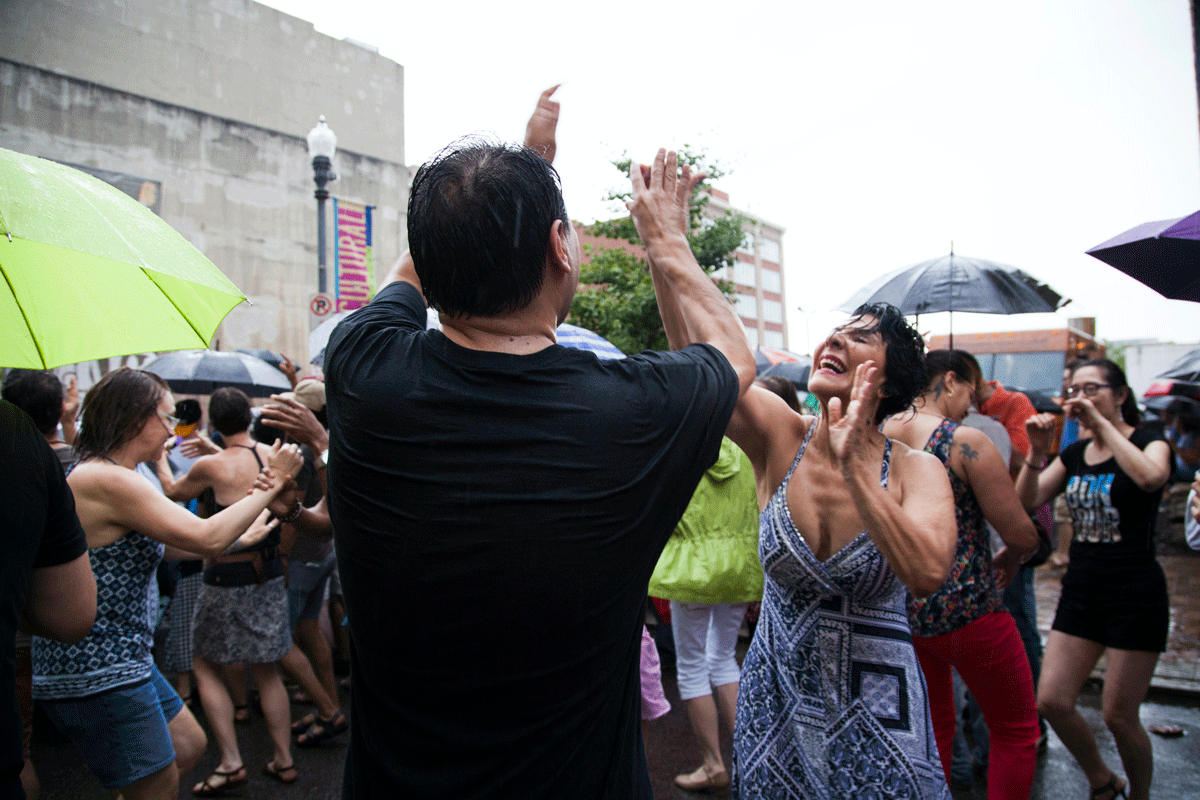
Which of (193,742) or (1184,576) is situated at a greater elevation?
(193,742)

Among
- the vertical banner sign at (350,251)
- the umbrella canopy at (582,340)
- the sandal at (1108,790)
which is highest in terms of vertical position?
the vertical banner sign at (350,251)

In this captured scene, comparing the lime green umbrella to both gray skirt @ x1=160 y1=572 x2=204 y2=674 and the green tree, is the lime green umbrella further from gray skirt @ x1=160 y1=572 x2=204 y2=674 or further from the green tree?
the green tree

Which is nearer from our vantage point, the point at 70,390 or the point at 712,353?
the point at 712,353

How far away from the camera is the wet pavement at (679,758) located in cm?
419

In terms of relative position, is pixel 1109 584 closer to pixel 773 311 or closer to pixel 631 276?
pixel 631 276

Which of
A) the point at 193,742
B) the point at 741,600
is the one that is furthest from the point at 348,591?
the point at 741,600

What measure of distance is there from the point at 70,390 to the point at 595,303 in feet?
51.6

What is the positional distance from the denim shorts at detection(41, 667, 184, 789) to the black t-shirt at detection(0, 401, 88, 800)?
119 cm

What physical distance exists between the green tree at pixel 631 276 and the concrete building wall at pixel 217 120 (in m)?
6.74

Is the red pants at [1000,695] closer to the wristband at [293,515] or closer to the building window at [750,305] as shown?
the wristband at [293,515]

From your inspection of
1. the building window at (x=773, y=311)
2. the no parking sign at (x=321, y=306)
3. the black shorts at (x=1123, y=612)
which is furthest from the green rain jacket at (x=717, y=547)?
the building window at (x=773, y=311)

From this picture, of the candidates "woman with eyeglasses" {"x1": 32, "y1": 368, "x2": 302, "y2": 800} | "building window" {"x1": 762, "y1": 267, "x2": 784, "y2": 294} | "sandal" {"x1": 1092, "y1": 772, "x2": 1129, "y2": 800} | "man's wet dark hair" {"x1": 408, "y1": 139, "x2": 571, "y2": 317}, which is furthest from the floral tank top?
"building window" {"x1": 762, "y1": 267, "x2": 784, "y2": 294}

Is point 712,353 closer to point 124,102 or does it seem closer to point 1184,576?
point 1184,576

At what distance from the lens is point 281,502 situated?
3.01m
